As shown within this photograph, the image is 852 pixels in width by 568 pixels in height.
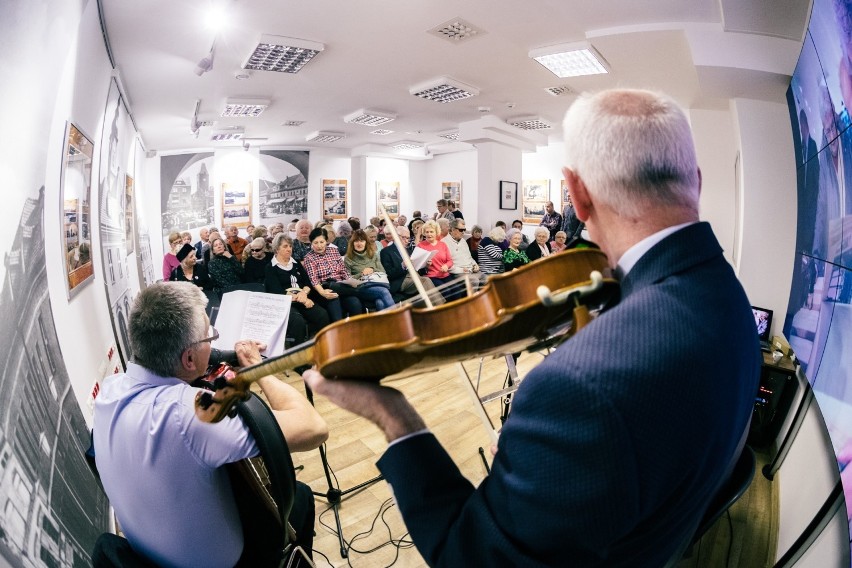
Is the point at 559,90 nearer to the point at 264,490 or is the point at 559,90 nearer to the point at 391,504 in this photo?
the point at 391,504

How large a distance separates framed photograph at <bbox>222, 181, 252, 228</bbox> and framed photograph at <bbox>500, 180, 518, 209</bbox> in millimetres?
6735

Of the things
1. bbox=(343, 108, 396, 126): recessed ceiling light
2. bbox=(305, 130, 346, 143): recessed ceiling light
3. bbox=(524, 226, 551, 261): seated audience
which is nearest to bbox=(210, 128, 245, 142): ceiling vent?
bbox=(305, 130, 346, 143): recessed ceiling light

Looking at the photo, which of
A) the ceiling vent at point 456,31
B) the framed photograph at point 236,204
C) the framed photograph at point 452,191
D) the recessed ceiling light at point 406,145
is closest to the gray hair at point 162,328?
the ceiling vent at point 456,31

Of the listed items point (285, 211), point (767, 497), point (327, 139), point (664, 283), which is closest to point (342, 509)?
point (664, 283)

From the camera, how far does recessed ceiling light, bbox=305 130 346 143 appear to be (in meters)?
9.71

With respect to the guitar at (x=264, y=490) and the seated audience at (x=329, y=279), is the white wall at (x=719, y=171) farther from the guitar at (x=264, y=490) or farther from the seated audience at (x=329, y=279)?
the guitar at (x=264, y=490)

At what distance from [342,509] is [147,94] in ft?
19.6

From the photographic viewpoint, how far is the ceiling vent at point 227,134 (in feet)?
28.8

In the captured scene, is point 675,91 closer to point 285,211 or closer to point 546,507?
point 546,507

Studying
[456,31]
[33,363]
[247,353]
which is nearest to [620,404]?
[247,353]

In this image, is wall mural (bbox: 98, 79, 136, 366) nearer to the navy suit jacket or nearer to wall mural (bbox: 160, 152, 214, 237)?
the navy suit jacket

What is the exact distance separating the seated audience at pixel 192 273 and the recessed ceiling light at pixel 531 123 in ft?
20.2

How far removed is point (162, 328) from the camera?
129 centimetres

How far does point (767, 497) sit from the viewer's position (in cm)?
260
